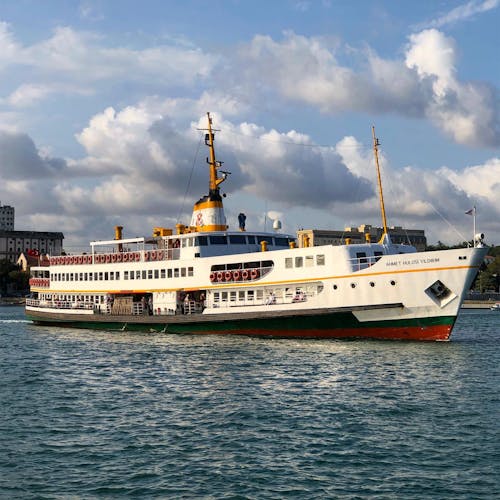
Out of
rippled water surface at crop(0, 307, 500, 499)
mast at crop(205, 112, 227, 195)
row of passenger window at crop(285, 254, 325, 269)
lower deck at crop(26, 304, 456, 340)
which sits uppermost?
mast at crop(205, 112, 227, 195)

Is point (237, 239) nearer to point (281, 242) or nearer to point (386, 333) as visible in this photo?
point (281, 242)

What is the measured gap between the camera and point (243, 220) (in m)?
49.9

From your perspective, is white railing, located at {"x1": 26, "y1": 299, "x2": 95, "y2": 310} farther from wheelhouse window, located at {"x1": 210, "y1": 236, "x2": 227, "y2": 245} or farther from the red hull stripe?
the red hull stripe

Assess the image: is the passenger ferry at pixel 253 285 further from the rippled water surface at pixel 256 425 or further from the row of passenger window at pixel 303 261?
the rippled water surface at pixel 256 425

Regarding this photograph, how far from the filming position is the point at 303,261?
38969 millimetres

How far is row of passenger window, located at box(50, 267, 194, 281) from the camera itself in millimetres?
46103

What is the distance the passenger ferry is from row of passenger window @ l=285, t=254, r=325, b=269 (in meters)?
0.06

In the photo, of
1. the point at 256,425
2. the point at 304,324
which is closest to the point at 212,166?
the point at 304,324

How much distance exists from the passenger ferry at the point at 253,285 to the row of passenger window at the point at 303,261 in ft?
0.21

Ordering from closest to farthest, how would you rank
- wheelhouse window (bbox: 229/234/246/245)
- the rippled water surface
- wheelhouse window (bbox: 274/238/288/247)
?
1. the rippled water surface
2. wheelhouse window (bbox: 229/234/246/245)
3. wheelhouse window (bbox: 274/238/288/247)

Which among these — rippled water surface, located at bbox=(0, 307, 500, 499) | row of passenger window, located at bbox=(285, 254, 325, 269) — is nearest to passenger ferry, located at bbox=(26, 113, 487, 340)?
row of passenger window, located at bbox=(285, 254, 325, 269)

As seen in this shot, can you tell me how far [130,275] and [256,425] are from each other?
32385 mm

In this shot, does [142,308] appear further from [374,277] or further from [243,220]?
[374,277]

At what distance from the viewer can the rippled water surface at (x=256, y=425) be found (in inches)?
581
